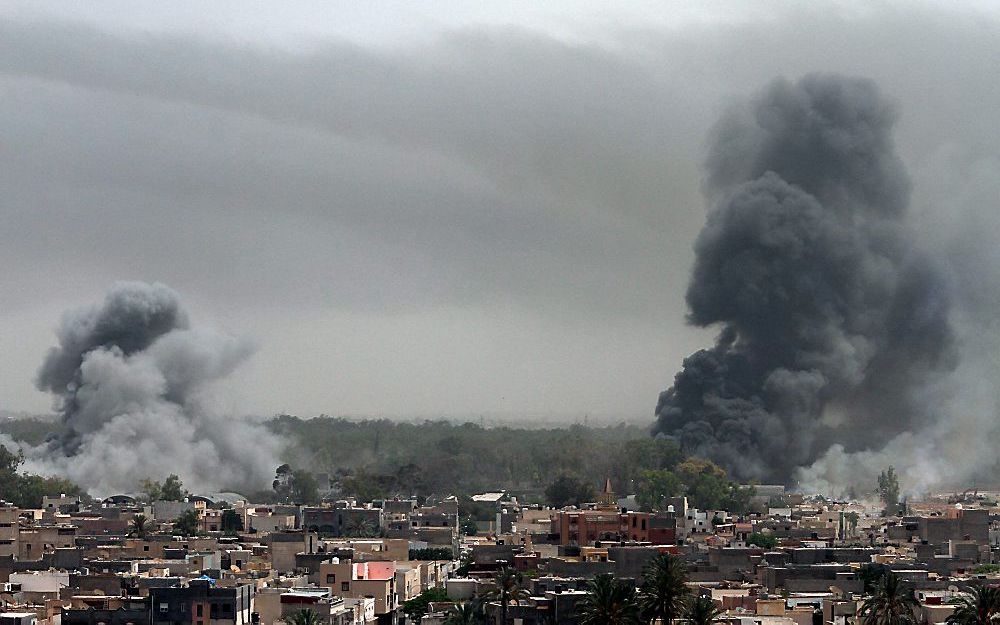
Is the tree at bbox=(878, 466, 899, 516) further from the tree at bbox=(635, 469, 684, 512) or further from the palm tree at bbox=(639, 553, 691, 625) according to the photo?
the palm tree at bbox=(639, 553, 691, 625)

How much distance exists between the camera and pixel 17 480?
122688 mm

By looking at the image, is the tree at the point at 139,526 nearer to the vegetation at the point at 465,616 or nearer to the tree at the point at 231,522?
the tree at the point at 231,522

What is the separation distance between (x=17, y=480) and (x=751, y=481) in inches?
1598

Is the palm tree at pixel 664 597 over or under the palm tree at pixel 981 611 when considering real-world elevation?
over

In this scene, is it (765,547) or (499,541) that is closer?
(765,547)

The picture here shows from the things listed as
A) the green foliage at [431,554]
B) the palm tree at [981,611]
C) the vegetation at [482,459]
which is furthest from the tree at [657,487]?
the palm tree at [981,611]

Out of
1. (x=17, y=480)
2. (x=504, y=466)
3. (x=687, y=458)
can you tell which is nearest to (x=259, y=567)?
(x=17, y=480)

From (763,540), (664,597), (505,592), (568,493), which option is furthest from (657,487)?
(664,597)

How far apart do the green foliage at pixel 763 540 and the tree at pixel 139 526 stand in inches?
904

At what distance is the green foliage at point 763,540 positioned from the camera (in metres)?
86.8

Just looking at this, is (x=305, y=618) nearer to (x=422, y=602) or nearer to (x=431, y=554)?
(x=422, y=602)

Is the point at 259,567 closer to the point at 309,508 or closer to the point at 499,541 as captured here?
the point at 499,541

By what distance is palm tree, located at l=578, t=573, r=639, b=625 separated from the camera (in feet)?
188

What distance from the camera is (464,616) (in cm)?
6209
